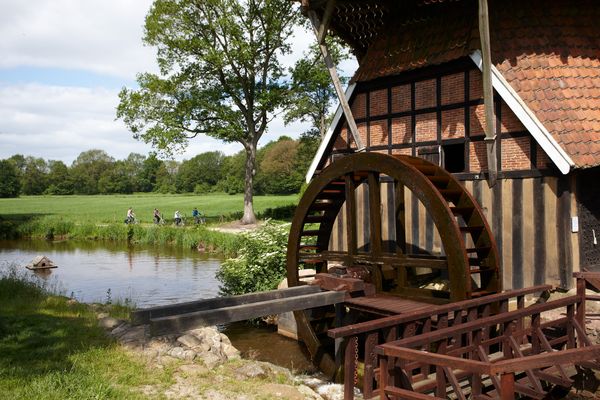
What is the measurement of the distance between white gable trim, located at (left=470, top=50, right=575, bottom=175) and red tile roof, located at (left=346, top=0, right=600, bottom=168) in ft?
0.67

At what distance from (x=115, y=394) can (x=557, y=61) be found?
7.73 metres

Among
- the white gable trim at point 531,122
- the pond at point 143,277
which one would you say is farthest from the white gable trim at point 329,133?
the pond at point 143,277

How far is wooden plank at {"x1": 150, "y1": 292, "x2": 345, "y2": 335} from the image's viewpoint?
5387 mm

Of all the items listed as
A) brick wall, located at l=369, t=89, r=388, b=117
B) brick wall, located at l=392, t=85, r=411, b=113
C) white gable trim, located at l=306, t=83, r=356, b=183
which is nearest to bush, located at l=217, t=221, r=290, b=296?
white gable trim, located at l=306, t=83, r=356, b=183

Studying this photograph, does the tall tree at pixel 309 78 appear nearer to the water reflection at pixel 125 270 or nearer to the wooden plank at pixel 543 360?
the water reflection at pixel 125 270

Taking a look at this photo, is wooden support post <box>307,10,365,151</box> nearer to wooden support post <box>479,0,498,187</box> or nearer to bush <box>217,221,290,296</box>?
wooden support post <box>479,0,498,187</box>

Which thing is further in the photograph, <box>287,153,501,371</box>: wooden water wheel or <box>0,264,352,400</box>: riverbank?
<box>287,153,501,371</box>: wooden water wheel

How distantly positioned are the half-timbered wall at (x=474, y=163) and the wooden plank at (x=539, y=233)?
1 cm

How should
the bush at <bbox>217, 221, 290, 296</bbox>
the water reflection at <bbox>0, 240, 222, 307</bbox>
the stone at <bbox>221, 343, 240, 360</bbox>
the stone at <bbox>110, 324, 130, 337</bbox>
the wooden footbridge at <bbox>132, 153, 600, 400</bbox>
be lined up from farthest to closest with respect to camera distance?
the water reflection at <bbox>0, 240, 222, 307</bbox> < the bush at <bbox>217, 221, 290, 296</bbox> < the stone at <bbox>221, 343, 240, 360</bbox> < the stone at <bbox>110, 324, 130, 337</bbox> < the wooden footbridge at <bbox>132, 153, 600, 400</bbox>

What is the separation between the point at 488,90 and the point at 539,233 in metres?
2.14

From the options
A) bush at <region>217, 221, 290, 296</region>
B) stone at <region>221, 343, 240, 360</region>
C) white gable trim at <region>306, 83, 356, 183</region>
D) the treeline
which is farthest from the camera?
the treeline

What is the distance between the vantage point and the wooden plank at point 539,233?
7.61 meters

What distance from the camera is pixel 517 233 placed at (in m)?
7.91

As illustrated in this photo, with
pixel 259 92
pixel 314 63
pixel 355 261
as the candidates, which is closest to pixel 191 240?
pixel 259 92
